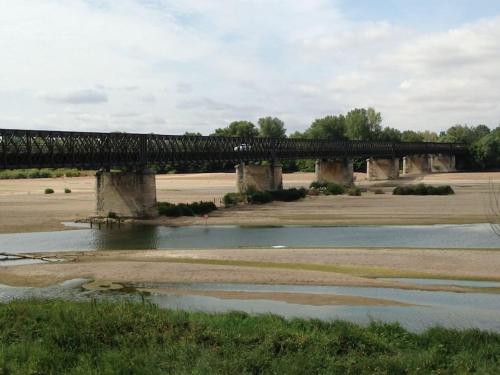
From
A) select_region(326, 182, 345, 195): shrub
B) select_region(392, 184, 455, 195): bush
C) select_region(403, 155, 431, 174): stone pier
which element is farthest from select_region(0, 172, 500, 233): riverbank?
select_region(403, 155, 431, 174): stone pier

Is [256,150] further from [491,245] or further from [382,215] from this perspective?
[491,245]

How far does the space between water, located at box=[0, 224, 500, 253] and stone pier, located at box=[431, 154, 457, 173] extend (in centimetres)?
11164

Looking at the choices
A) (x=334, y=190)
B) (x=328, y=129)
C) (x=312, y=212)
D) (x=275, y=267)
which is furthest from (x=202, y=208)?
(x=328, y=129)

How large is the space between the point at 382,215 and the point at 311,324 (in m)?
39.7

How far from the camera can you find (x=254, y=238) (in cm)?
4422

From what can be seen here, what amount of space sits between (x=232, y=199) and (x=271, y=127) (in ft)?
383

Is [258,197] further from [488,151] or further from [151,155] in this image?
[488,151]

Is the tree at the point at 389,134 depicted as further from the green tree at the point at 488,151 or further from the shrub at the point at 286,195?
the shrub at the point at 286,195

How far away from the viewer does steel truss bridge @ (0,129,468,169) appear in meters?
52.1

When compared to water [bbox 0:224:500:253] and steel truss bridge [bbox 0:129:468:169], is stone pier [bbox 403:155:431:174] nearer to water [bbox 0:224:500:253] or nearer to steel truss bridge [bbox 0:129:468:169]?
steel truss bridge [bbox 0:129:468:169]

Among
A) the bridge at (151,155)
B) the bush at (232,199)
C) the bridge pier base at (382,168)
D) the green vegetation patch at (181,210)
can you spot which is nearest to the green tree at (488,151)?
the bridge at (151,155)

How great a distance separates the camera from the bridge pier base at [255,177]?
84.9 metres

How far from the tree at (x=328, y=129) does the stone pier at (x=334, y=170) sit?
63199 millimetres

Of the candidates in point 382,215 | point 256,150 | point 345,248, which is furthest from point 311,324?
point 256,150
